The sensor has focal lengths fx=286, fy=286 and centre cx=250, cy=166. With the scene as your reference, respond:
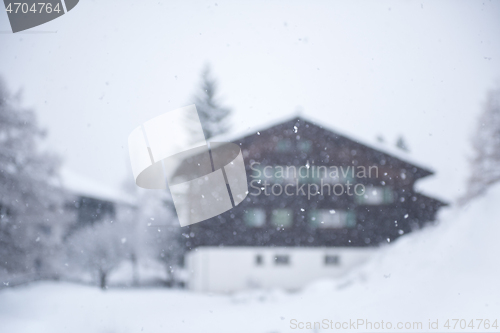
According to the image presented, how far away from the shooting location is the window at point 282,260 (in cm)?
834

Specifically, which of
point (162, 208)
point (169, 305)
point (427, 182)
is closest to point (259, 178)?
point (162, 208)

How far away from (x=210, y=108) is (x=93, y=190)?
539 cm

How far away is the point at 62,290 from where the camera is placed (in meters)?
6.34

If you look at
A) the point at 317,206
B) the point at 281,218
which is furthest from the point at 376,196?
the point at 281,218

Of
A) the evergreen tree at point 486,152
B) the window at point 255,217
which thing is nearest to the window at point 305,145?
the window at point 255,217

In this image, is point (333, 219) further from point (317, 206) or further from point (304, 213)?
point (304, 213)

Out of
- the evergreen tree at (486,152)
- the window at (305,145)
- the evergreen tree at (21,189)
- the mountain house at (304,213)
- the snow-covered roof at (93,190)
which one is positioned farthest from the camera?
the snow-covered roof at (93,190)

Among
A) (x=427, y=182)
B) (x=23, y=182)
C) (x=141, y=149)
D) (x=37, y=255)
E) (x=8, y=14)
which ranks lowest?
(x=427, y=182)

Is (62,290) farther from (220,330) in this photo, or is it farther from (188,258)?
(220,330)

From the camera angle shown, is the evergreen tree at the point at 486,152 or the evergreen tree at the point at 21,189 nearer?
the evergreen tree at the point at 21,189

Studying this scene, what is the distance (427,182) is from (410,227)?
1603mm
